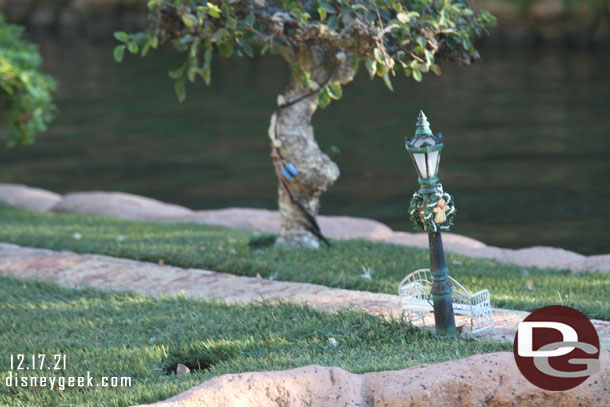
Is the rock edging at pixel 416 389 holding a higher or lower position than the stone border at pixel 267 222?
lower

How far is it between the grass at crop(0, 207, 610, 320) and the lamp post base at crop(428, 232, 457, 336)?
0.92 metres

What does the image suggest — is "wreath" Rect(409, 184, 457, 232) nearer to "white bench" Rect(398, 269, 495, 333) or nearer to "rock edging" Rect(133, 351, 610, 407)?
"white bench" Rect(398, 269, 495, 333)

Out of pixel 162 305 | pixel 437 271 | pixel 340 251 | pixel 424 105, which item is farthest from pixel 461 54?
pixel 424 105

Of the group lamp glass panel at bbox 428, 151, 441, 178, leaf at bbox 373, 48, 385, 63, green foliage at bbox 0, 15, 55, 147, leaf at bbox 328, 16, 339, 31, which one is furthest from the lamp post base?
green foliage at bbox 0, 15, 55, 147

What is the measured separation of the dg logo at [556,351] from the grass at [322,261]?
3.17 feet

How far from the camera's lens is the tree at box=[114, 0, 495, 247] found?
6.35 metres

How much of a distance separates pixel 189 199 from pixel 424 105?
8712mm

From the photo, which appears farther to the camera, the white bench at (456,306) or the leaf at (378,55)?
the leaf at (378,55)

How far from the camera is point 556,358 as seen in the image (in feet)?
13.6

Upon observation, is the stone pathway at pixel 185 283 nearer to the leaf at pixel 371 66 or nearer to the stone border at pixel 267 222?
the leaf at pixel 371 66

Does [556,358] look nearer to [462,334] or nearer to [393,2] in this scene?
[462,334]

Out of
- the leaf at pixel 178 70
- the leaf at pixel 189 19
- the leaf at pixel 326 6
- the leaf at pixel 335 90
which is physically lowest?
the leaf at pixel 335 90

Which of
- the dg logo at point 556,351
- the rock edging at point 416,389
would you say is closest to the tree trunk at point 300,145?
the dg logo at point 556,351

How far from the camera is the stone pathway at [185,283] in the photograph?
5477 millimetres
